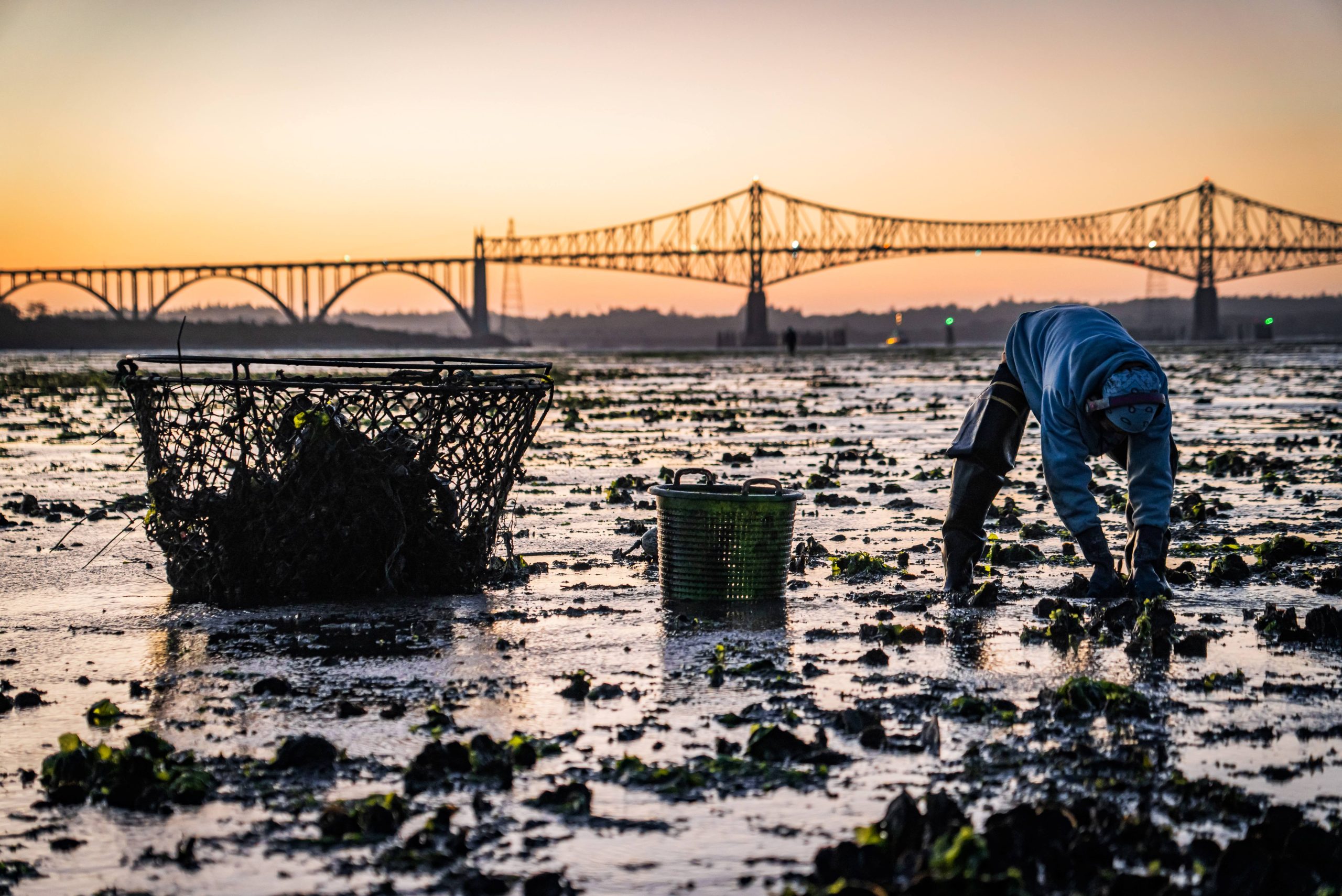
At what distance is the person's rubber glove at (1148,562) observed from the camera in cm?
660

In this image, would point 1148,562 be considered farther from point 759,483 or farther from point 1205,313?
point 1205,313

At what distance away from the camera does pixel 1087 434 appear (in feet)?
21.8

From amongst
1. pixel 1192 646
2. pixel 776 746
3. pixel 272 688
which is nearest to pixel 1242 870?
pixel 776 746

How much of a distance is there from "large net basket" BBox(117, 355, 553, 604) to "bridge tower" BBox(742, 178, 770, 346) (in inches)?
4397

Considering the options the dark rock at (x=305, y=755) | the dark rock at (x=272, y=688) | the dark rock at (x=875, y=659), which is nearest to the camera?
the dark rock at (x=305, y=755)

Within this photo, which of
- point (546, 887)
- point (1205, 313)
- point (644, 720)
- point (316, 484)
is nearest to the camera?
point (546, 887)

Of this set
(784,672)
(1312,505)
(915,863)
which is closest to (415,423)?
(784,672)

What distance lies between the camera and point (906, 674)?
203 inches

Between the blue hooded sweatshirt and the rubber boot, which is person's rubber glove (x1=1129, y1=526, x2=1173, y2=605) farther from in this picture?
the rubber boot

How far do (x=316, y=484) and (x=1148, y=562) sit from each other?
4.05 meters

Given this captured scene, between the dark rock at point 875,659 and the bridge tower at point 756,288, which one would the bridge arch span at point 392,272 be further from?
the dark rock at point 875,659

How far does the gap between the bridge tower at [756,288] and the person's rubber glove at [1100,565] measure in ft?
367

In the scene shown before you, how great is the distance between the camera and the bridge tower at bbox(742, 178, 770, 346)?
4783 inches

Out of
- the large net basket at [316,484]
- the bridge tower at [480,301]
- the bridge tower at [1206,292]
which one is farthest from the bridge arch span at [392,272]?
the large net basket at [316,484]
